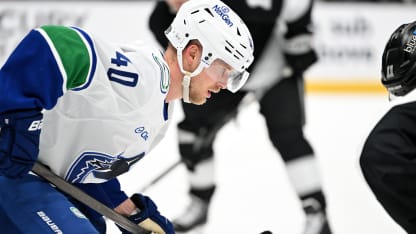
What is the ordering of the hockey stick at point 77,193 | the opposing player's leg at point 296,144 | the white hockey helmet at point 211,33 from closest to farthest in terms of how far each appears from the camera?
the hockey stick at point 77,193 → the white hockey helmet at point 211,33 → the opposing player's leg at point 296,144

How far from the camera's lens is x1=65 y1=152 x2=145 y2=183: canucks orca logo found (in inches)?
74.0

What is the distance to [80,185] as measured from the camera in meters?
2.04

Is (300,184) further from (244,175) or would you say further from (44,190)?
(44,190)

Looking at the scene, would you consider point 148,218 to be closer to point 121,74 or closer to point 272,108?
point 121,74

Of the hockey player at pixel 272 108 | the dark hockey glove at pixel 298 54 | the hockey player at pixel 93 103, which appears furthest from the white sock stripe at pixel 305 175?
the hockey player at pixel 93 103

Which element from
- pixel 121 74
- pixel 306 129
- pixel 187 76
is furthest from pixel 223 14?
pixel 306 129

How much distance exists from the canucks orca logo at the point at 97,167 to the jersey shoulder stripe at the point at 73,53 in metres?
0.23

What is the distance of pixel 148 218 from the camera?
2104 millimetres

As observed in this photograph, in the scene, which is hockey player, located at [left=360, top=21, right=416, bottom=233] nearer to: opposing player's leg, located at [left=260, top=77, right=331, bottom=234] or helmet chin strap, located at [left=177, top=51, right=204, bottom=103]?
helmet chin strap, located at [left=177, top=51, right=204, bottom=103]

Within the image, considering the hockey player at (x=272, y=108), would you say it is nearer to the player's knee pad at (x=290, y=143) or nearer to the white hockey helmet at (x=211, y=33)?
the player's knee pad at (x=290, y=143)

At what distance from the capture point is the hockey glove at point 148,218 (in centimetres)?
209

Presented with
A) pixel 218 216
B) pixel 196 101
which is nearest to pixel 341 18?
pixel 218 216

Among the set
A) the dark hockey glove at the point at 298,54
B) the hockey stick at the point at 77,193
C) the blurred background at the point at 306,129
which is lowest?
the blurred background at the point at 306,129

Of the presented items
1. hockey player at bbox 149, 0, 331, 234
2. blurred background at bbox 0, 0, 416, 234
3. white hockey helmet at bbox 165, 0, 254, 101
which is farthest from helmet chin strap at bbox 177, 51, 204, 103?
hockey player at bbox 149, 0, 331, 234
